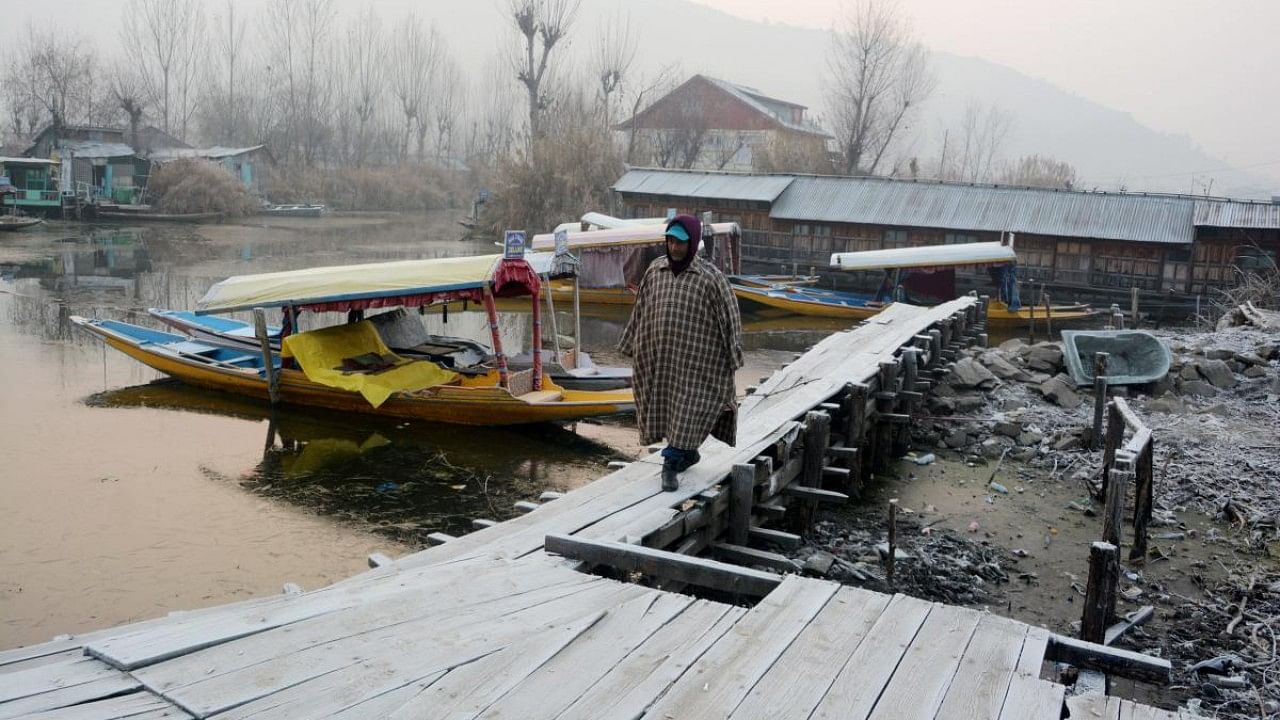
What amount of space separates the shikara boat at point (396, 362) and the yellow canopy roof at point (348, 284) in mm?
13

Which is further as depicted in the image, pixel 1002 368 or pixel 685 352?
pixel 1002 368

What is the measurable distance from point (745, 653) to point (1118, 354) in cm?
Answer: 1140

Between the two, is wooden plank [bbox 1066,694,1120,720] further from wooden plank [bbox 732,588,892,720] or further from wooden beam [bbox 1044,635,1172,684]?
wooden plank [bbox 732,588,892,720]

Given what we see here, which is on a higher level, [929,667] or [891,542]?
[929,667]

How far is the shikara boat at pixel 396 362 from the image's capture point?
41.7 feet

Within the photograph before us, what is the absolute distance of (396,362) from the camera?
44.8 ft

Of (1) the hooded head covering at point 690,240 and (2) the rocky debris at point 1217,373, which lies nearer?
(1) the hooded head covering at point 690,240

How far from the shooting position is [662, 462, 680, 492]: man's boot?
6.43m

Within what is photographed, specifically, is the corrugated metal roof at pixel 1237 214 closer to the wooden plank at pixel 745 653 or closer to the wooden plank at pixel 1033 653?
the wooden plank at pixel 1033 653

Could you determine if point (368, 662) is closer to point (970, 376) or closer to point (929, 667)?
point (929, 667)

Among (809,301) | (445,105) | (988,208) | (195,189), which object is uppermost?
(445,105)

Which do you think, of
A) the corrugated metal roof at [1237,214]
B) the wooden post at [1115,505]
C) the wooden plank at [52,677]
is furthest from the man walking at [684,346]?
the corrugated metal roof at [1237,214]

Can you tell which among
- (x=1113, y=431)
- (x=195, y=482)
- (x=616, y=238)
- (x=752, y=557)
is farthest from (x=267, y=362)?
(x=1113, y=431)

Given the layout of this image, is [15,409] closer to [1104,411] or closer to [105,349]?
[105,349]
